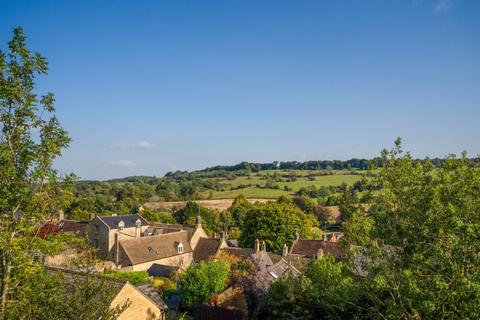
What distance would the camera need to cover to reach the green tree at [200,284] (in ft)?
98.8

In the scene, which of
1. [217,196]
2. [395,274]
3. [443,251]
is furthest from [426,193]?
[217,196]

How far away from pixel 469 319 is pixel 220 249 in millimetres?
44596

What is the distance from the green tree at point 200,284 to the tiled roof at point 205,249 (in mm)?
Answer: 22304

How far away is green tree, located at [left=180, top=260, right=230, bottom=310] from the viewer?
30.1 metres

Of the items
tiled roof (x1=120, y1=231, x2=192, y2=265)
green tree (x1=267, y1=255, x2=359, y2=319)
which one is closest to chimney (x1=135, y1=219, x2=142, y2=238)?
tiled roof (x1=120, y1=231, x2=192, y2=265)

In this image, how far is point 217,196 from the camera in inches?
5079

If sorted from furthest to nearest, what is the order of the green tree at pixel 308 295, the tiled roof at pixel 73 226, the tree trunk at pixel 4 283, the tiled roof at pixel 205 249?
the tiled roof at pixel 73 226 → the tiled roof at pixel 205 249 → the green tree at pixel 308 295 → the tree trunk at pixel 4 283

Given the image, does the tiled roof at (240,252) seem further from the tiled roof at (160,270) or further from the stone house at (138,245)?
the tiled roof at (160,270)

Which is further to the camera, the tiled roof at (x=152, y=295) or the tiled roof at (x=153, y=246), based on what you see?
the tiled roof at (x=153, y=246)

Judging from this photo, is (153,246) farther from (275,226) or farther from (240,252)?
(275,226)

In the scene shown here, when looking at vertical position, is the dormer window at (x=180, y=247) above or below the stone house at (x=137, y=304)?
Result: below

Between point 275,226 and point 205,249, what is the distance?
1130 centimetres

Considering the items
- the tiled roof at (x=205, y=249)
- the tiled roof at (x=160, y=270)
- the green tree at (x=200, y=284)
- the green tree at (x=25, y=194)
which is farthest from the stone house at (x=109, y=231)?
the green tree at (x=25, y=194)

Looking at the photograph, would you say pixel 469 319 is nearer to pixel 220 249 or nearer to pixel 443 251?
pixel 443 251
